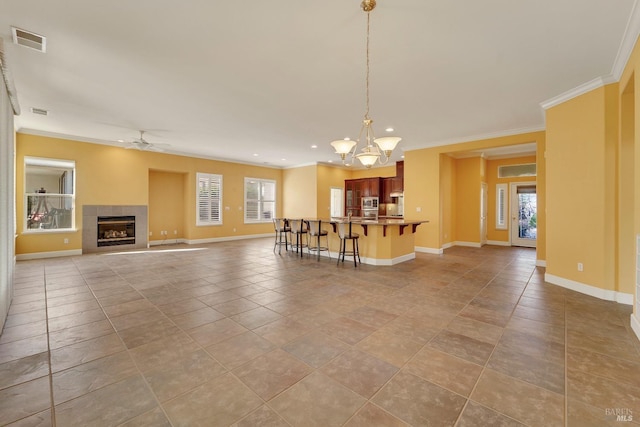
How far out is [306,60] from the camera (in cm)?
314

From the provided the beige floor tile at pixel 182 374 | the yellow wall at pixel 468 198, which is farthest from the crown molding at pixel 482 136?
the beige floor tile at pixel 182 374

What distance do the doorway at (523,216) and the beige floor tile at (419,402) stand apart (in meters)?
8.45

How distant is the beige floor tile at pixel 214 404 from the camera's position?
Result: 1.54 meters

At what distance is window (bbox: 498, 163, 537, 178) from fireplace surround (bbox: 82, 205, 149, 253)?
11.0 metres

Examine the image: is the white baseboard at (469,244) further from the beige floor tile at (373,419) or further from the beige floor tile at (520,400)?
the beige floor tile at (373,419)

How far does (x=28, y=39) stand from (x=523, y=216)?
1099 centimetres

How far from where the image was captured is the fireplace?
7.24 meters

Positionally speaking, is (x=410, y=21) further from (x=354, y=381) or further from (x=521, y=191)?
(x=521, y=191)

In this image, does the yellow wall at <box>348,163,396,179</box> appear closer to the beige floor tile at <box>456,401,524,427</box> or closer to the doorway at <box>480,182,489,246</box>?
the doorway at <box>480,182,489,246</box>

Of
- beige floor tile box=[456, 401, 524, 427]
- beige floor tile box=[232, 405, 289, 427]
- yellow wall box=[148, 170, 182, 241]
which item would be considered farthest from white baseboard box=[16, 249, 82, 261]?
beige floor tile box=[456, 401, 524, 427]

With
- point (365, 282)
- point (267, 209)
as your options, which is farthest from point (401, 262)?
point (267, 209)

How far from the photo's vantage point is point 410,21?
248 centimetres

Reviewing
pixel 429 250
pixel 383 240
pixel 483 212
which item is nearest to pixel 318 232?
pixel 383 240

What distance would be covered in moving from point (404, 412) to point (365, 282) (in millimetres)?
2769
